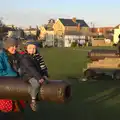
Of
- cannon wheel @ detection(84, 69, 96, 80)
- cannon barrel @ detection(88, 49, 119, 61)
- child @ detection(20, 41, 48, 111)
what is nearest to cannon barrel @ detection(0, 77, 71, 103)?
child @ detection(20, 41, 48, 111)

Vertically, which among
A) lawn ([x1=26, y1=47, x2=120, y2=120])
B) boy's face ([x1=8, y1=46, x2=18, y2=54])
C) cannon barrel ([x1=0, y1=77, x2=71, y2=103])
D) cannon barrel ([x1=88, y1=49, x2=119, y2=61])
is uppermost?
boy's face ([x1=8, y1=46, x2=18, y2=54])

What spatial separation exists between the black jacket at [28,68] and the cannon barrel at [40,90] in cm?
11

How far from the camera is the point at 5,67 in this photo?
14.8ft

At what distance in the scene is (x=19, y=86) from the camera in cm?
424

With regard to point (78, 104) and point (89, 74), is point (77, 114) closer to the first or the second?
point (78, 104)

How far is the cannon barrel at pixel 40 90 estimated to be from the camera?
4.05 meters

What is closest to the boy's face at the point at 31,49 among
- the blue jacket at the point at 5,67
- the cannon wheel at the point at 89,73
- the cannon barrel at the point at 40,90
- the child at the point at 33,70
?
the child at the point at 33,70

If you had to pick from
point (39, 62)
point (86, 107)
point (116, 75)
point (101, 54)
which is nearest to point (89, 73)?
point (116, 75)

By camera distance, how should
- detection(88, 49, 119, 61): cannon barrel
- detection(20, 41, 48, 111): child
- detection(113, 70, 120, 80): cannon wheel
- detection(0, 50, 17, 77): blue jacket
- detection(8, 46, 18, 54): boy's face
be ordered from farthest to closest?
detection(88, 49, 119, 61): cannon barrel, detection(113, 70, 120, 80): cannon wheel, detection(8, 46, 18, 54): boy's face, detection(0, 50, 17, 77): blue jacket, detection(20, 41, 48, 111): child

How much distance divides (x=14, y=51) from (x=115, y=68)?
930cm

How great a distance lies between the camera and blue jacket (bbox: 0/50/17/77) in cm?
445

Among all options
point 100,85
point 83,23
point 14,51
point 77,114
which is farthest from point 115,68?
point 83,23

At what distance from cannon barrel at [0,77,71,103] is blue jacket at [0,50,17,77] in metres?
0.14

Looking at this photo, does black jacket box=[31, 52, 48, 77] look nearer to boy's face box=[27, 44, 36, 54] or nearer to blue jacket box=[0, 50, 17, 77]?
boy's face box=[27, 44, 36, 54]
